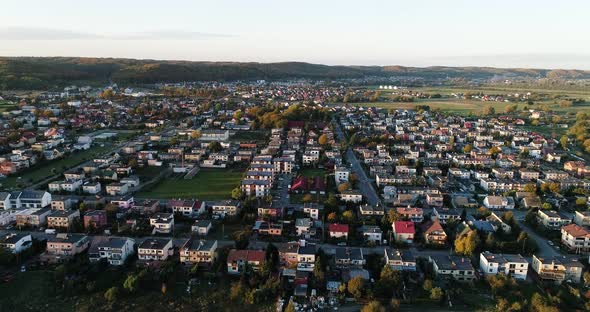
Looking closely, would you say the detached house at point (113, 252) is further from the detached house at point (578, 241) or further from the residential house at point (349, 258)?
the detached house at point (578, 241)

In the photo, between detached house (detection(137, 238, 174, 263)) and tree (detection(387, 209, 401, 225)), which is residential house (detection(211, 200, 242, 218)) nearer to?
detached house (detection(137, 238, 174, 263))

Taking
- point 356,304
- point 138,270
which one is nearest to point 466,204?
point 356,304

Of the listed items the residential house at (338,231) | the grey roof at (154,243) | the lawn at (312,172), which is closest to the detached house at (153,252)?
the grey roof at (154,243)

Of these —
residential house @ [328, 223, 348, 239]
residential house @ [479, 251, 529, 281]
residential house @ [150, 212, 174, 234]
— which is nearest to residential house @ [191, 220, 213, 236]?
residential house @ [150, 212, 174, 234]

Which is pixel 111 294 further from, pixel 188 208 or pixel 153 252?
pixel 188 208

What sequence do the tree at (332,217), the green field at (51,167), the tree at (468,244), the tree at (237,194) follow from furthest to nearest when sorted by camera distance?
the green field at (51,167), the tree at (237,194), the tree at (332,217), the tree at (468,244)

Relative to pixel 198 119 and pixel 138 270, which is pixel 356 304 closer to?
pixel 138 270

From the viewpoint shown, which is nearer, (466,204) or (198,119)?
(466,204)
